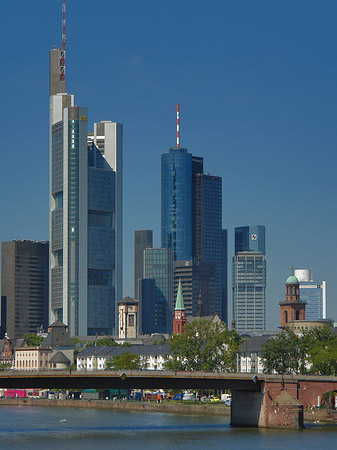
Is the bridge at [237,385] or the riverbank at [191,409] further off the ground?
the bridge at [237,385]

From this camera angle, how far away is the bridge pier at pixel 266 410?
129250 mm

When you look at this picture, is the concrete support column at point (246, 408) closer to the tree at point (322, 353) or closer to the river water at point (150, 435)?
the river water at point (150, 435)

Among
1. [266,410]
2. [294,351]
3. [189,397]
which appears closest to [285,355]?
[294,351]

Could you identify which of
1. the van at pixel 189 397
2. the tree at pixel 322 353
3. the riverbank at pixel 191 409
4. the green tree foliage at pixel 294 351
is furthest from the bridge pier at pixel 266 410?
the van at pixel 189 397

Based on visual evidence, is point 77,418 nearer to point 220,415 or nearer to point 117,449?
point 220,415

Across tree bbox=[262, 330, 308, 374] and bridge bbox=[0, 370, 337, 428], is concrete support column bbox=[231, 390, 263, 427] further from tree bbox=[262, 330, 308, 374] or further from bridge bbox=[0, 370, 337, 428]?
tree bbox=[262, 330, 308, 374]

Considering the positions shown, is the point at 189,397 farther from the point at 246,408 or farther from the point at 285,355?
the point at 246,408

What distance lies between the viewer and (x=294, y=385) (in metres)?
136

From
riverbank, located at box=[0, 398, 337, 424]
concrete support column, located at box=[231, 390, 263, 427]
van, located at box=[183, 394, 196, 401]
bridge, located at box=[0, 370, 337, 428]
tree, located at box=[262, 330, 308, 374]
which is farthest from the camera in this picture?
van, located at box=[183, 394, 196, 401]

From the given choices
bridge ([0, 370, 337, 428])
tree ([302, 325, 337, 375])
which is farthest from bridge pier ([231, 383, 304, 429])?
tree ([302, 325, 337, 375])

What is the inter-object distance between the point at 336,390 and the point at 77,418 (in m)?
39.2

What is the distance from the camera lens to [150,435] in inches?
4808

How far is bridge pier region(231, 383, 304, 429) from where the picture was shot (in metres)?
129

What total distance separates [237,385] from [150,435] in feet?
52.3
